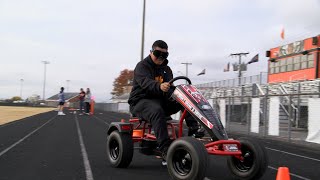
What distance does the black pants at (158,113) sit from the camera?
6264 millimetres

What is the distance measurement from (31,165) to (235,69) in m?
59.7

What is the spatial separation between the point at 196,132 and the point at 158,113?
65 cm

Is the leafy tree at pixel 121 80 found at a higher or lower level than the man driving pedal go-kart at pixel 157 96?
higher

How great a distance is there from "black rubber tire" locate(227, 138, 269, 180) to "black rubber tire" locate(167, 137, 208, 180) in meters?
0.88

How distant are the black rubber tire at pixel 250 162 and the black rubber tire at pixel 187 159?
0.88 m

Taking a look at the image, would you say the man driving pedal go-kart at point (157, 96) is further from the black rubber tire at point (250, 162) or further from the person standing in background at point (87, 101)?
the person standing in background at point (87, 101)

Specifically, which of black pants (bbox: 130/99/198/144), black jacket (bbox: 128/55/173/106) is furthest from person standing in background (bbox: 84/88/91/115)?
black pants (bbox: 130/99/198/144)

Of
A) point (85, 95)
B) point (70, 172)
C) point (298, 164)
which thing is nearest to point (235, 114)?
point (298, 164)

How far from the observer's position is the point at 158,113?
6379mm

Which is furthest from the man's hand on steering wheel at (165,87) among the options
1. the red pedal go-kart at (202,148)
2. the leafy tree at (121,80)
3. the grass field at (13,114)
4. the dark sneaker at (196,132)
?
the leafy tree at (121,80)

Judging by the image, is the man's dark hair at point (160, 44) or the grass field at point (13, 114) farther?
the grass field at point (13, 114)

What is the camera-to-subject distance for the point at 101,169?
7.09m

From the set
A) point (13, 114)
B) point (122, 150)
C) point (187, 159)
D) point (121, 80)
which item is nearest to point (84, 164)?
point (122, 150)

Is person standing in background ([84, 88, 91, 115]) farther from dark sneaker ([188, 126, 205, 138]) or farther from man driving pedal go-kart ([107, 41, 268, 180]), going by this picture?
dark sneaker ([188, 126, 205, 138])
